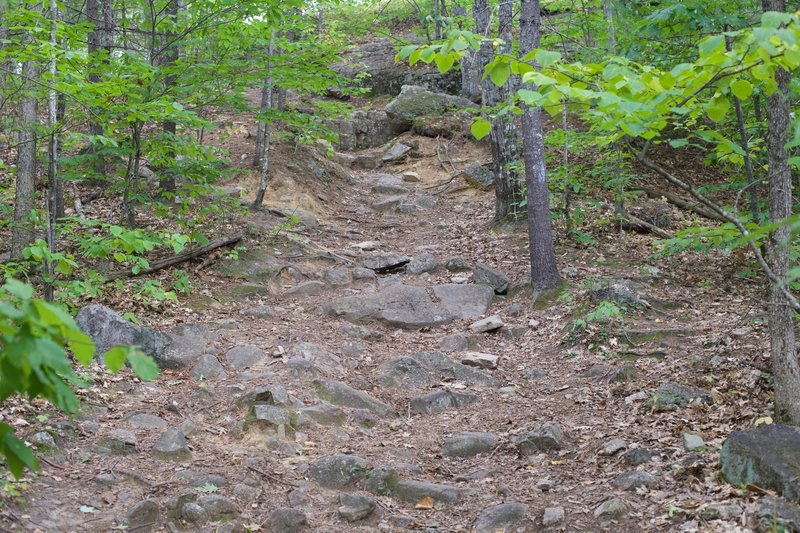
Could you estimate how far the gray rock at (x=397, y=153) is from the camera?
1775 cm

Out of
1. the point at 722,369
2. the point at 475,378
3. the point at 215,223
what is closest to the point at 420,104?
the point at 215,223

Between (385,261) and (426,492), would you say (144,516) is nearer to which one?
(426,492)

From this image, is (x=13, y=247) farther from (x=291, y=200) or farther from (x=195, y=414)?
(x=291, y=200)

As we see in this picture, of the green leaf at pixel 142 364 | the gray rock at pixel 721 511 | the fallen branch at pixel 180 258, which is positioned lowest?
the gray rock at pixel 721 511

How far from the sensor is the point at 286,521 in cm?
445

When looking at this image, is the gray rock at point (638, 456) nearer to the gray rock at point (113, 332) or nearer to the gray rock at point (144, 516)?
the gray rock at point (144, 516)

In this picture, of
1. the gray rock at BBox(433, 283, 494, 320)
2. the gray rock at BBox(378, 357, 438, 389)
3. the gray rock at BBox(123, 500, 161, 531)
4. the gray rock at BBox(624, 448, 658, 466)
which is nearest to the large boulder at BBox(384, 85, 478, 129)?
the gray rock at BBox(433, 283, 494, 320)

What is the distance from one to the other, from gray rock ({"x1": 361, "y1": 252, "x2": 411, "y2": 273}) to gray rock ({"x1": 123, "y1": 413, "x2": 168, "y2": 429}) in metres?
5.72

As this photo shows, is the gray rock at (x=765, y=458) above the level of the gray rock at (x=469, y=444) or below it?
above

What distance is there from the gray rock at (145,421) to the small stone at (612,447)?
154 inches

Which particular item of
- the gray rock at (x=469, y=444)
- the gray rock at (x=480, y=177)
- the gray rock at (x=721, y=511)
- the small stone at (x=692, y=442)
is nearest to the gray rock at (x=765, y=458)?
the gray rock at (x=721, y=511)

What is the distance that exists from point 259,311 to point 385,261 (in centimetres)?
297

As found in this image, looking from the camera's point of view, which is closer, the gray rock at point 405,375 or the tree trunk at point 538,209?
the gray rock at point 405,375

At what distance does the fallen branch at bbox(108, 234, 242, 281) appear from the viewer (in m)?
9.00
